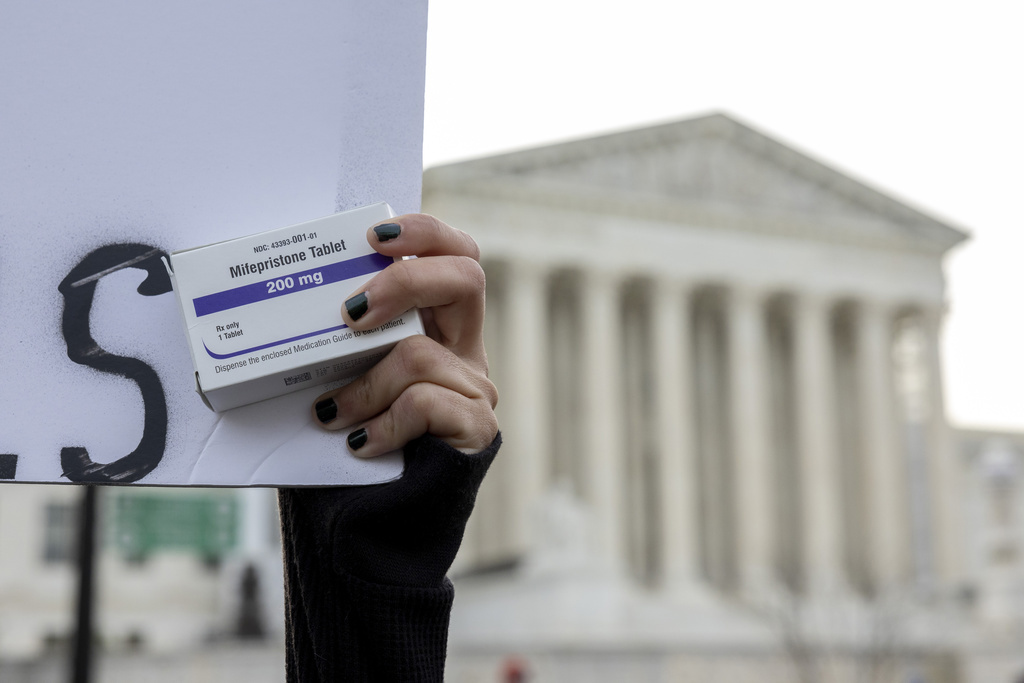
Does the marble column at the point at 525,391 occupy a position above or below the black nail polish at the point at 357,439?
below

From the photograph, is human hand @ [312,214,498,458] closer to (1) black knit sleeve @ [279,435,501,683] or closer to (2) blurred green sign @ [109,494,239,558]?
(1) black knit sleeve @ [279,435,501,683]

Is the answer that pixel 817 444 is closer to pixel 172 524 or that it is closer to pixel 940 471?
pixel 940 471

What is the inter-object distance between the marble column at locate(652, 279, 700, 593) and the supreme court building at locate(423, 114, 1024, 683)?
12cm

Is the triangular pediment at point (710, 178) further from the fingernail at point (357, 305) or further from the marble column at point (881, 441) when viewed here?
the fingernail at point (357, 305)

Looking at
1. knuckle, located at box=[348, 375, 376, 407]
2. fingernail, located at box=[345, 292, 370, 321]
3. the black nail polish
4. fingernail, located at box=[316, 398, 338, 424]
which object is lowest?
the black nail polish

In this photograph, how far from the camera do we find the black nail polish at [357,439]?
2182mm

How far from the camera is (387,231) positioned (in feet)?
6.88

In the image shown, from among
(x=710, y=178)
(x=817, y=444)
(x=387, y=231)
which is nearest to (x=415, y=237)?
(x=387, y=231)

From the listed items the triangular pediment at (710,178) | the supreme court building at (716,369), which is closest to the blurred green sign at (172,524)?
the supreme court building at (716,369)

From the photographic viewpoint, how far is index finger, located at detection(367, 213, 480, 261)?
2.09 m

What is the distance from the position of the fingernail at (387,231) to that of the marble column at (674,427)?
167 ft

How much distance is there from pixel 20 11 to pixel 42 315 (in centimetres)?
56

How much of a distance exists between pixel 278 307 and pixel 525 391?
49.3 meters

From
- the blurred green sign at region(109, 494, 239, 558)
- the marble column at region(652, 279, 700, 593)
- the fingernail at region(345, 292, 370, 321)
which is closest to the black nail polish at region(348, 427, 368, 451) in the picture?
the fingernail at region(345, 292, 370, 321)
